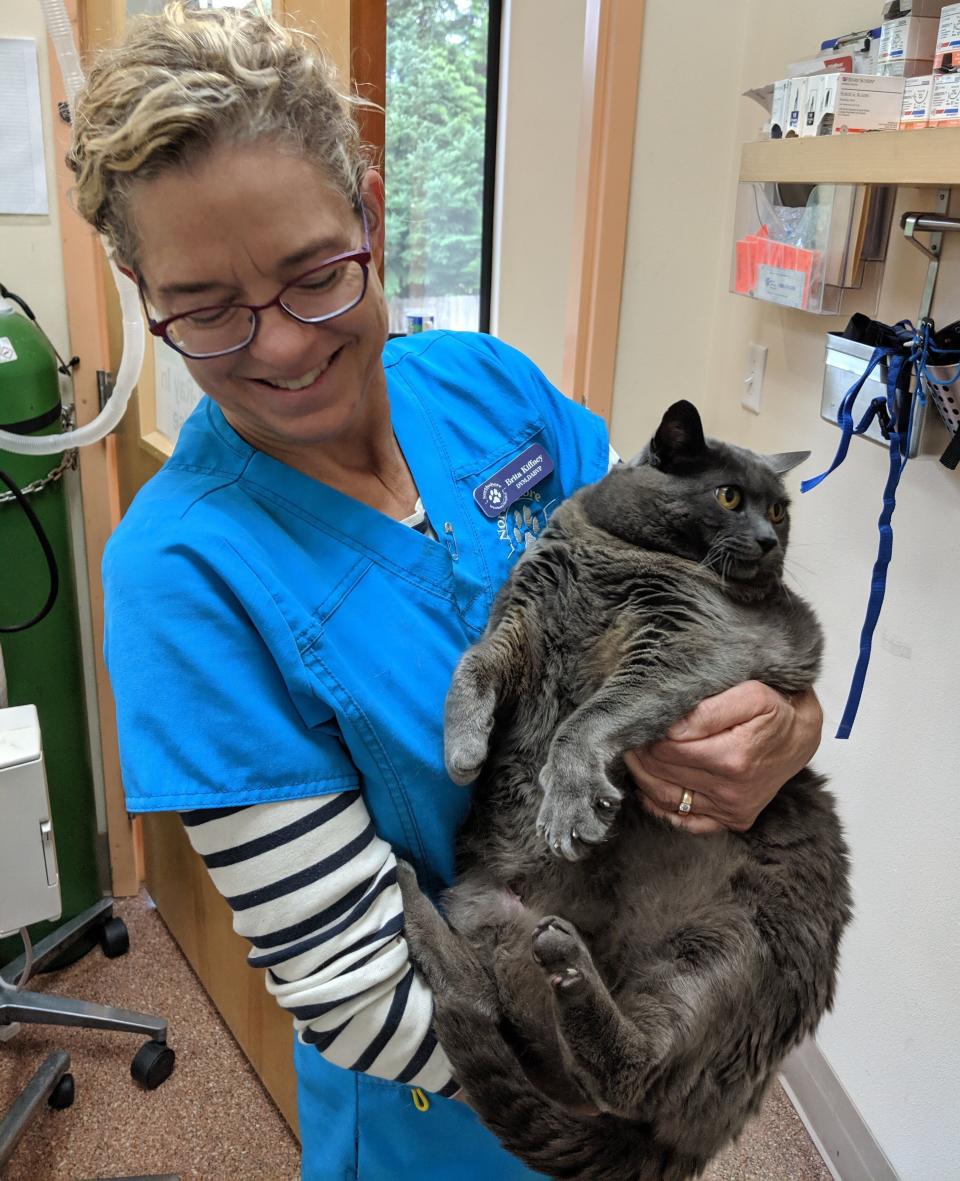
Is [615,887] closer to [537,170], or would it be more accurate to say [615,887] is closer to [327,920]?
[327,920]

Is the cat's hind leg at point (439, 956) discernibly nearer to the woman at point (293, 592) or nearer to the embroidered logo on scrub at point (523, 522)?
the woman at point (293, 592)

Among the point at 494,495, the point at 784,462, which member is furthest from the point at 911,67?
the point at 494,495

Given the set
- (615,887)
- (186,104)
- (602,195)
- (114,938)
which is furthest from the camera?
(114,938)

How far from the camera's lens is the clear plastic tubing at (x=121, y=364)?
1652 millimetres

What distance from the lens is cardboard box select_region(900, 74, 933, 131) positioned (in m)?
1.27

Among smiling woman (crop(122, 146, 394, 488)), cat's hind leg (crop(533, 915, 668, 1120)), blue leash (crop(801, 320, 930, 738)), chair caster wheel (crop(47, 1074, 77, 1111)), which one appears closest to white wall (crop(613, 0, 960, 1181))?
blue leash (crop(801, 320, 930, 738))

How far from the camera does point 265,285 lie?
2.86 ft

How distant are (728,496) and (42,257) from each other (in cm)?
176

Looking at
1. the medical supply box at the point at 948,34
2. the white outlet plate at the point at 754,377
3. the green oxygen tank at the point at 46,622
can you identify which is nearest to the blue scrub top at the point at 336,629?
the medical supply box at the point at 948,34

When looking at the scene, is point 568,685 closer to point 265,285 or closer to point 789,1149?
point 265,285

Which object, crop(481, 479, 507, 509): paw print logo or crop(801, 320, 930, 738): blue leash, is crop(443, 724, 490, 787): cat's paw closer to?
crop(481, 479, 507, 509): paw print logo

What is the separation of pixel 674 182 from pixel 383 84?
0.91m

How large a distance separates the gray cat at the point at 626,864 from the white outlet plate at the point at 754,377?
83cm

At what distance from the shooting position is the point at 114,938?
246 centimetres
